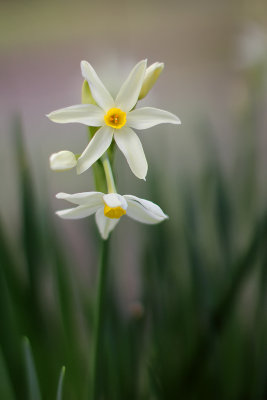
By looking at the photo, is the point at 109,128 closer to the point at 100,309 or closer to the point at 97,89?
the point at 97,89

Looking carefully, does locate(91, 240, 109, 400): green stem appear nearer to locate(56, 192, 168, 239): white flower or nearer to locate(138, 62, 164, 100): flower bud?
locate(56, 192, 168, 239): white flower

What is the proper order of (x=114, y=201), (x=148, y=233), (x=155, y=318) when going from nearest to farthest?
(x=114, y=201)
(x=155, y=318)
(x=148, y=233)

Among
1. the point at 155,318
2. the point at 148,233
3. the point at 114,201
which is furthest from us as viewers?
the point at 148,233

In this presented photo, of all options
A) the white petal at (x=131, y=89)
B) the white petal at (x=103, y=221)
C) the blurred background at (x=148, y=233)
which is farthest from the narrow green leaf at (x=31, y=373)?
the white petal at (x=131, y=89)

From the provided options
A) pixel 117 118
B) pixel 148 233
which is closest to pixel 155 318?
pixel 148 233

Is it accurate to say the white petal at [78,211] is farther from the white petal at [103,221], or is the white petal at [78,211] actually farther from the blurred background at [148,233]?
the blurred background at [148,233]

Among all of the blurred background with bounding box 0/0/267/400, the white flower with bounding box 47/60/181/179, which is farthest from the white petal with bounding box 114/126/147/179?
the blurred background with bounding box 0/0/267/400
